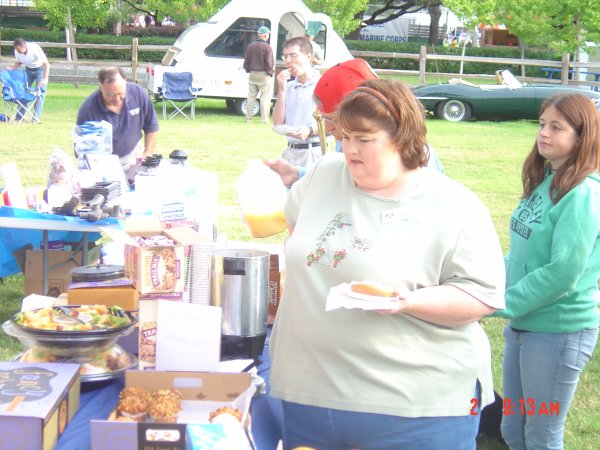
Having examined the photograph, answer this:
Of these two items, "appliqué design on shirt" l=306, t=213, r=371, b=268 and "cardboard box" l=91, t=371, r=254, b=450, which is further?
"cardboard box" l=91, t=371, r=254, b=450

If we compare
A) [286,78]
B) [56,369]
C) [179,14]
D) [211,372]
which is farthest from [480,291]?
[179,14]

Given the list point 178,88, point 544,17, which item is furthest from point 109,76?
point 544,17

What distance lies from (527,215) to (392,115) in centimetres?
107

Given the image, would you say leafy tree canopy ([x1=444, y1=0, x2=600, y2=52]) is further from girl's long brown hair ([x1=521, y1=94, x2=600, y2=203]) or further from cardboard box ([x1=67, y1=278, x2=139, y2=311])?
cardboard box ([x1=67, y1=278, x2=139, y2=311])

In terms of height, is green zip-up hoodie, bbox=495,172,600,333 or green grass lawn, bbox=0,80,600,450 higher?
green zip-up hoodie, bbox=495,172,600,333

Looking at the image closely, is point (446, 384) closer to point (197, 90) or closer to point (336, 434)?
point (336, 434)

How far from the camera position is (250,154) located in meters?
11.8

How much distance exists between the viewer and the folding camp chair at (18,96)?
45.8 feet

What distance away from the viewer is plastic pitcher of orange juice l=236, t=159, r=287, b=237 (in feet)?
8.71

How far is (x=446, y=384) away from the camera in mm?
2064

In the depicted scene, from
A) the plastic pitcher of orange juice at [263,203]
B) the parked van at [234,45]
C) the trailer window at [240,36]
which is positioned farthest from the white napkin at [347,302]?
the trailer window at [240,36]

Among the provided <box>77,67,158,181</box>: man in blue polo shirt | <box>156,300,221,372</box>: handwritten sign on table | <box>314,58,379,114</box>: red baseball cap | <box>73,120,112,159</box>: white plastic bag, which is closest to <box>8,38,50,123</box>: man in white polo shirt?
<box>77,67,158,181</box>: man in blue polo shirt

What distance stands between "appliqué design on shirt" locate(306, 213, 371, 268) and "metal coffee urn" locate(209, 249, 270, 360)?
53cm

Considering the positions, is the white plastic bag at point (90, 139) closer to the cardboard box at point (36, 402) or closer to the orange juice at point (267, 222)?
the orange juice at point (267, 222)
